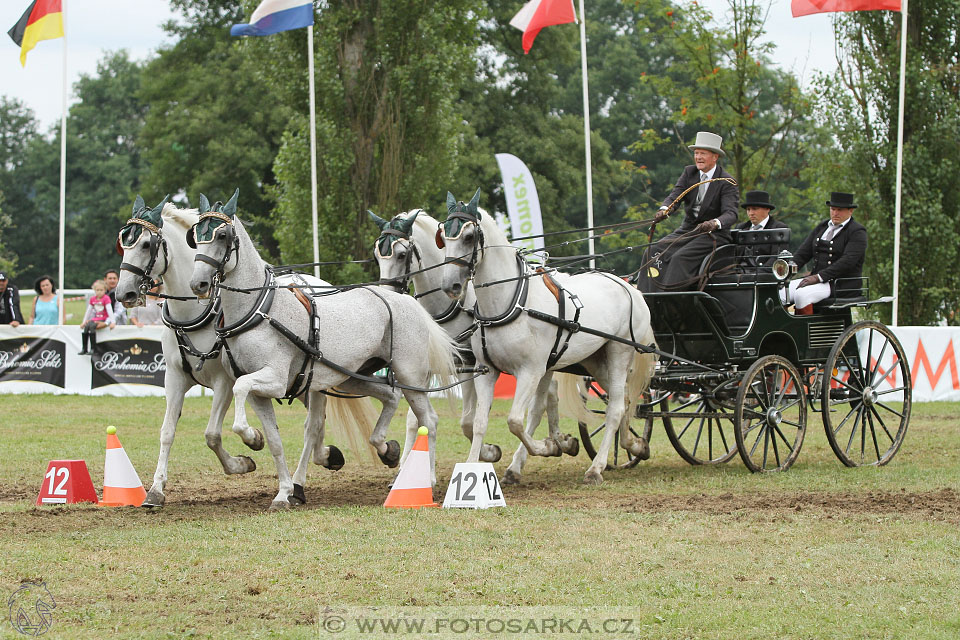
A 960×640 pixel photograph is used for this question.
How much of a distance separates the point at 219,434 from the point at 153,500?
66cm

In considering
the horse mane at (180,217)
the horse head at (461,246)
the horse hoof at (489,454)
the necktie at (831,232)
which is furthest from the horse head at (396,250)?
the necktie at (831,232)

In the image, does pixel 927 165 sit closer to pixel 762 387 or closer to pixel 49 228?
pixel 762 387

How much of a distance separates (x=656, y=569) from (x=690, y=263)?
471cm

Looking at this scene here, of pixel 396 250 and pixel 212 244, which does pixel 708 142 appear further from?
pixel 212 244

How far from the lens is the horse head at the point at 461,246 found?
8.38 m

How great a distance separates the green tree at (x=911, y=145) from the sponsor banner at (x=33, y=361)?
13405 mm

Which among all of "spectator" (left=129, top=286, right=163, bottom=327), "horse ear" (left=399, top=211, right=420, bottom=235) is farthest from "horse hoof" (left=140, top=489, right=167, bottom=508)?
"spectator" (left=129, top=286, right=163, bottom=327)

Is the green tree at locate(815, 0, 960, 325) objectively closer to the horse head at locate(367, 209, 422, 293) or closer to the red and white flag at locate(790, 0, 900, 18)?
the red and white flag at locate(790, 0, 900, 18)

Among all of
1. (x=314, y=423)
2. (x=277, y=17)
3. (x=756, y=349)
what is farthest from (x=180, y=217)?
(x=277, y=17)

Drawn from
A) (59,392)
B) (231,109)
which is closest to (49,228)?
(231,109)

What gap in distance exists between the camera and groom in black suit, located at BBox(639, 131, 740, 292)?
10.0m

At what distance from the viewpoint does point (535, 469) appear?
426 inches

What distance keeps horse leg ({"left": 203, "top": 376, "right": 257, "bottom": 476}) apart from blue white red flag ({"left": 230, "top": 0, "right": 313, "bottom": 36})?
32.7 ft

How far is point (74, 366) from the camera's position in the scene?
17.4 metres
